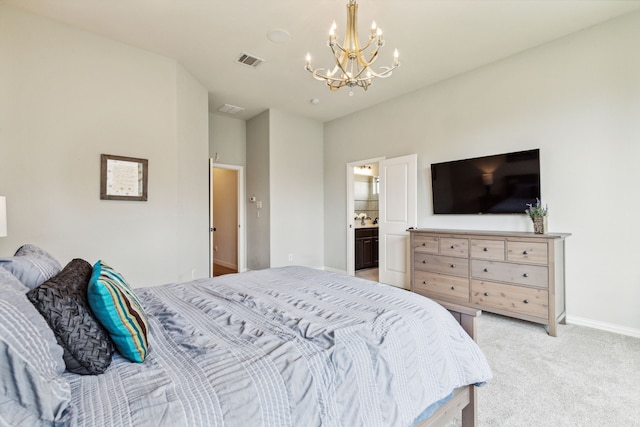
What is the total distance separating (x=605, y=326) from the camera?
299 cm

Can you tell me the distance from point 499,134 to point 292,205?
346cm

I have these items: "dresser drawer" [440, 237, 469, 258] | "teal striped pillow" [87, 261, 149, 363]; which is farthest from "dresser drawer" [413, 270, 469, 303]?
"teal striped pillow" [87, 261, 149, 363]

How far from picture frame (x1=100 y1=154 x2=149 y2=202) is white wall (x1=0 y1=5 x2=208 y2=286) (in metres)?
0.06

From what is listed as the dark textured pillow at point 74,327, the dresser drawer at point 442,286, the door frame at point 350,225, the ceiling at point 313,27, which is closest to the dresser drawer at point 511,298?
the dresser drawer at point 442,286

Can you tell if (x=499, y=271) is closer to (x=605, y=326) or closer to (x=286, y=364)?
(x=605, y=326)

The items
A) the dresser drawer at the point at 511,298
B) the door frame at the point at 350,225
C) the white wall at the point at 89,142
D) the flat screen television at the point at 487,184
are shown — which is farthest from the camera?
the door frame at the point at 350,225

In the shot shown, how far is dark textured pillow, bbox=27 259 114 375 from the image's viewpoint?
918mm

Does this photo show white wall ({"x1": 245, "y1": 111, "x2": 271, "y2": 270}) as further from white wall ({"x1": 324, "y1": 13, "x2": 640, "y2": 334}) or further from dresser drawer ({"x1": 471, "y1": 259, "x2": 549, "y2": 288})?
dresser drawer ({"x1": 471, "y1": 259, "x2": 549, "y2": 288})

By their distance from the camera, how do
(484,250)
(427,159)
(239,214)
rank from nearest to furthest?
(484,250)
(427,159)
(239,214)

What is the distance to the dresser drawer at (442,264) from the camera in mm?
3527

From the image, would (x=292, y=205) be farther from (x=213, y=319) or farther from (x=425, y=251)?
(x=213, y=319)

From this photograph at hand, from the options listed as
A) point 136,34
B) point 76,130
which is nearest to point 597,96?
point 136,34

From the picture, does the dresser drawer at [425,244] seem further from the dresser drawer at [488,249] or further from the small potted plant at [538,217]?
the small potted plant at [538,217]

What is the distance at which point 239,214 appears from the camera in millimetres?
5984
